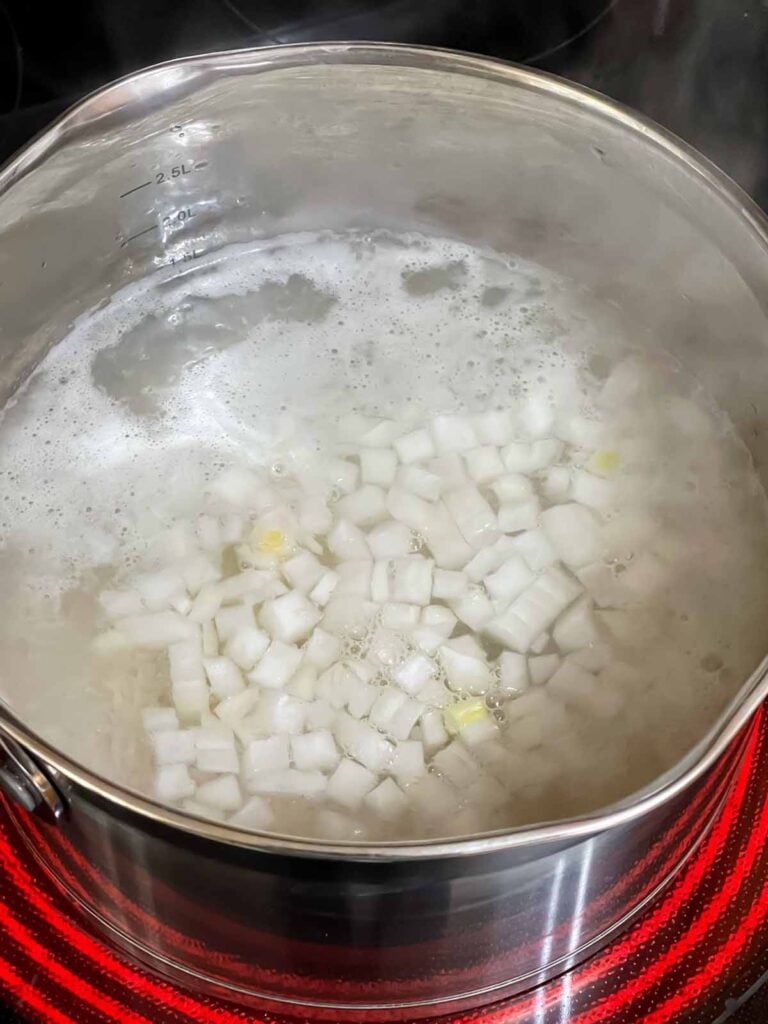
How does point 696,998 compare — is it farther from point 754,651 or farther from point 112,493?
point 112,493

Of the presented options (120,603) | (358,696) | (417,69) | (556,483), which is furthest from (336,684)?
(417,69)

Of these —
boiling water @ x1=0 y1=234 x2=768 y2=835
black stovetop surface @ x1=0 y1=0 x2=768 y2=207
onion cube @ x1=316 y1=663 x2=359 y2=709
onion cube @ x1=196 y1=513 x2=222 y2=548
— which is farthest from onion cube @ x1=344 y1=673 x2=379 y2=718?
black stovetop surface @ x1=0 y1=0 x2=768 y2=207

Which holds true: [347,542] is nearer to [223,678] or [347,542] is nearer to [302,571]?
[302,571]

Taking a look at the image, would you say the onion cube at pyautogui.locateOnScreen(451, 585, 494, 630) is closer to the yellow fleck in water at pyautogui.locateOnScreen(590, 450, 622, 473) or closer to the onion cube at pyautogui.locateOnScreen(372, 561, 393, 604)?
the onion cube at pyautogui.locateOnScreen(372, 561, 393, 604)

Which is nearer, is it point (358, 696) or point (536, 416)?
point (358, 696)

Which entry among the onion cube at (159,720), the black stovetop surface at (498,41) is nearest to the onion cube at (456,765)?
the onion cube at (159,720)

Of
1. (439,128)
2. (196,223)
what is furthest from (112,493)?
(439,128)
